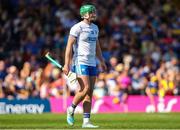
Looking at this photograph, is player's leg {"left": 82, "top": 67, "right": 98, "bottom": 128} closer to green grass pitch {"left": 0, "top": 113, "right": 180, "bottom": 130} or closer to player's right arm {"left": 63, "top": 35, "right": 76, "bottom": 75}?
green grass pitch {"left": 0, "top": 113, "right": 180, "bottom": 130}

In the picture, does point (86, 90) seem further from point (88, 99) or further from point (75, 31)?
point (75, 31)

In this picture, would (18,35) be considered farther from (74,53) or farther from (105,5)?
(74,53)

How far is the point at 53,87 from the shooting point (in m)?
28.5

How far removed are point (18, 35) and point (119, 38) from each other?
14.4ft

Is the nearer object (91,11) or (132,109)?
(91,11)

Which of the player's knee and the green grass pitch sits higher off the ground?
the player's knee

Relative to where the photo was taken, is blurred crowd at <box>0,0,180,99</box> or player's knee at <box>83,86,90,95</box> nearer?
player's knee at <box>83,86,90,95</box>

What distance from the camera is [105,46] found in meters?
32.6

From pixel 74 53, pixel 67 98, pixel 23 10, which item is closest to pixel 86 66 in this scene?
pixel 74 53

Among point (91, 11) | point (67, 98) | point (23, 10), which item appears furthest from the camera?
point (23, 10)

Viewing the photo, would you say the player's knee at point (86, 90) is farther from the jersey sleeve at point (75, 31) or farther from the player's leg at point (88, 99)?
the jersey sleeve at point (75, 31)

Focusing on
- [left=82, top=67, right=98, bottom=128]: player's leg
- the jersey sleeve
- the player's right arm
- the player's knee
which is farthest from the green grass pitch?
the jersey sleeve

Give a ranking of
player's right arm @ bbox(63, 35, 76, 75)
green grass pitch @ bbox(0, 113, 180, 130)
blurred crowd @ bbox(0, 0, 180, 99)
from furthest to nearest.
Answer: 1. blurred crowd @ bbox(0, 0, 180, 99)
2. green grass pitch @ bbox(0, 113, 180, 130)
3. player's right arm @ bbox(63, 35, 76, 75)

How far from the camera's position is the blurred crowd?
28.5m
